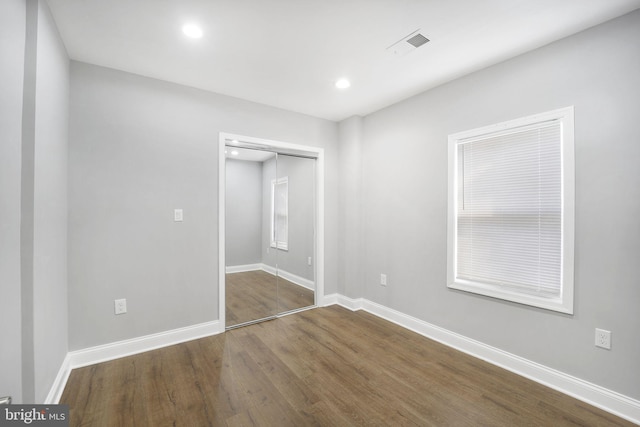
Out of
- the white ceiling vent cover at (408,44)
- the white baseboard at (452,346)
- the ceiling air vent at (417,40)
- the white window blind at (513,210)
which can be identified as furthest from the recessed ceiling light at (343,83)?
the white baseboard at (452,346)

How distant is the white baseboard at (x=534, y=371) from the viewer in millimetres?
1775

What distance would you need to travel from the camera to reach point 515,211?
90.8 inches

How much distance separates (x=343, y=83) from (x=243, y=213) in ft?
6.05

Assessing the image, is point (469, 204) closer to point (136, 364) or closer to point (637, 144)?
point (637, 144)

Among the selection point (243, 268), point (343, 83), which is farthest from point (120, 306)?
point (343, 83)

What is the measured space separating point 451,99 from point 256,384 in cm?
309

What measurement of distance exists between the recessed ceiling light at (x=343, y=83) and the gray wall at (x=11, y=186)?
7.25ft

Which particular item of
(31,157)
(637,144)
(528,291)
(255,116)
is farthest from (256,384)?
(637,144)

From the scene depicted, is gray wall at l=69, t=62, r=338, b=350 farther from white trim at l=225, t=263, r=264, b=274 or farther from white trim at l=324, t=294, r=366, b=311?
white trim at l=324, t=294, r=366, b=311

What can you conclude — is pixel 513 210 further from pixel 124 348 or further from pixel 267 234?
pixel 124 348

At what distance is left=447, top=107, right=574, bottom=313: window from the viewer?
6.70 ft

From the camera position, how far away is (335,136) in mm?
3945

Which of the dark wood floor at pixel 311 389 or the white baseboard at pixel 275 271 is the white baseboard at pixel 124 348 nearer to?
the dark wood floor at pixel 311 389

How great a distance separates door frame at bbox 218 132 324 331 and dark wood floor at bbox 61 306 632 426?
570 mm
